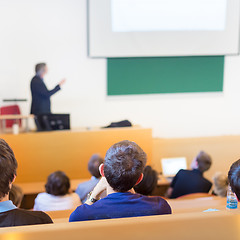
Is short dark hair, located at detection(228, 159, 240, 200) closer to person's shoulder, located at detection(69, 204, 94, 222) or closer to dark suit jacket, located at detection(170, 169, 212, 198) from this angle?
person's shoulder, located at detection(69, 204, 94, 222)

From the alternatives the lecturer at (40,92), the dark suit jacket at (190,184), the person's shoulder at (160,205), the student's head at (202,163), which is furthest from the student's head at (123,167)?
the lecturer at (40,92)

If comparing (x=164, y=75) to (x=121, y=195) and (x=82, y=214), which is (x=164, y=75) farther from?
(x=82, y=214)

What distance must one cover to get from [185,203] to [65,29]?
390 cm

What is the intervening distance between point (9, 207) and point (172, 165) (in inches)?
124

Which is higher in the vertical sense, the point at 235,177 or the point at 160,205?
the point at 235,177

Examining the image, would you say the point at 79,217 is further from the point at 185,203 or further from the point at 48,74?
the point at 48,74

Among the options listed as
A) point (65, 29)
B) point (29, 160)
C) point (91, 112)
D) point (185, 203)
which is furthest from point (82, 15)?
point (185, 203)

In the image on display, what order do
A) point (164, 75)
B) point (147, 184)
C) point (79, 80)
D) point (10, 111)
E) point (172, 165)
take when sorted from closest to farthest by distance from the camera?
point (147, 184), point (172, 165), point (10, 111), point (79, 80), point (164, 75)

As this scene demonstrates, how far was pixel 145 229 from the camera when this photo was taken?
953 millimetres

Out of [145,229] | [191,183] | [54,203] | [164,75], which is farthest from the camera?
[164,75]

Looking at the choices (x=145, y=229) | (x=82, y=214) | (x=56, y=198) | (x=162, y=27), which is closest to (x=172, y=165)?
(x=56, y=198)

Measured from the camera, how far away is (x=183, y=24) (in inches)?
223

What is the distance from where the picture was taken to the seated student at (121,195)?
128cm

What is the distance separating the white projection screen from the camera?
545 cm
